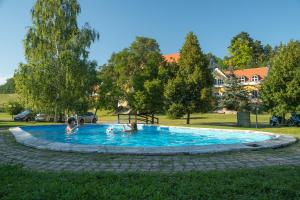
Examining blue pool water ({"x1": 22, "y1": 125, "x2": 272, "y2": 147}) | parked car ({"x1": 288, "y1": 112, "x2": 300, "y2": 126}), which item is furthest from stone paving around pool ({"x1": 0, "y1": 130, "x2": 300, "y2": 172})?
parked car ({"x1": 288, "y1": 112, "x2": 300, "y2": 126})

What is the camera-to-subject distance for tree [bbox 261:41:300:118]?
22203mm

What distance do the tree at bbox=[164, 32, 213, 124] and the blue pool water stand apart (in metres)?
4.71

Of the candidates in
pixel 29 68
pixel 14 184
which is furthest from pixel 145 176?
pixel 29 68

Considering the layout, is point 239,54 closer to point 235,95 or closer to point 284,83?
point 235,95

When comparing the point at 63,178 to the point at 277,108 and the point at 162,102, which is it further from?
the point at 162,102

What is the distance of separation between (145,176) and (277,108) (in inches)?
775

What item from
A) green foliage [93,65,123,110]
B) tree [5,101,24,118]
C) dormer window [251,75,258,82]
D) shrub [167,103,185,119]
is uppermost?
dormer window [251,75,258,82]

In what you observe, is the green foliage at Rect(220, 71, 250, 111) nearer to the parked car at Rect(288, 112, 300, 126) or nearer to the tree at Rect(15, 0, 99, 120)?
the parked car at Rect(288, 112, 300, 126)

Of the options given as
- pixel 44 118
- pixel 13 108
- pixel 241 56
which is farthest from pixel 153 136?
pixel 241 56

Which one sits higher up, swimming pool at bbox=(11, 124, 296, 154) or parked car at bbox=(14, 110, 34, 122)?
Answer: parked car at bbox=(14, 110, 34, 122)

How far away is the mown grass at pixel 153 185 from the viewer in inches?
183

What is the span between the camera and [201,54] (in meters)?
27.0

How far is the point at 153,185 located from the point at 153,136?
49.0 ft

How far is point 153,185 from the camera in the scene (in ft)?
17.2
